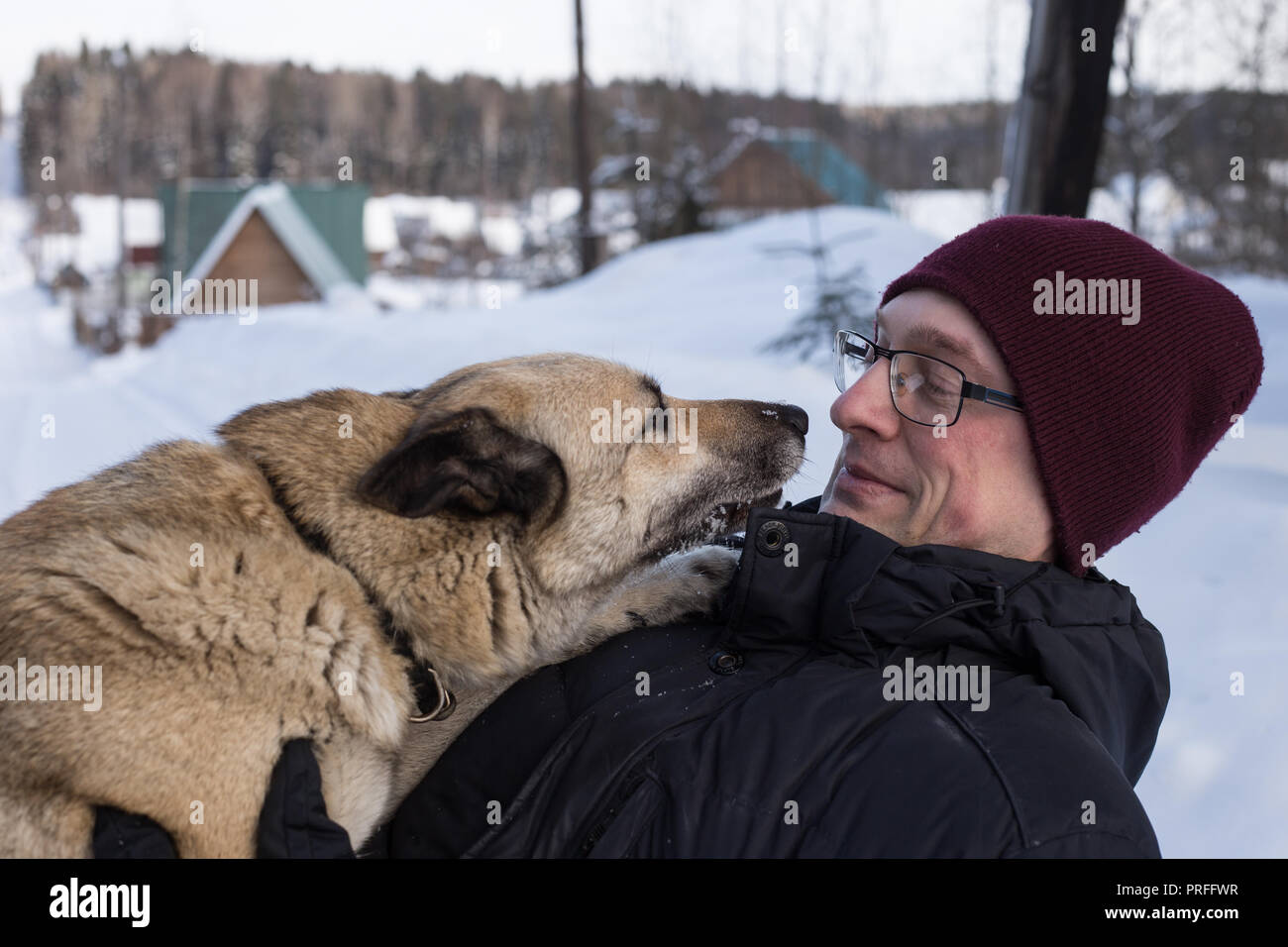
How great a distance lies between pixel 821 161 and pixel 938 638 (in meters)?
16.7

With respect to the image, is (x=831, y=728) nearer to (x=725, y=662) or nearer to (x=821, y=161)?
(x=725, y=662)

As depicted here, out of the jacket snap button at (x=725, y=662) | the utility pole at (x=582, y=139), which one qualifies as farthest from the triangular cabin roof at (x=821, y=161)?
the jacket snap button at (x=725, y=662)

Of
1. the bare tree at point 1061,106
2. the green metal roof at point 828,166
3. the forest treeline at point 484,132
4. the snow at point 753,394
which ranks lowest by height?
the snow at point 753,394

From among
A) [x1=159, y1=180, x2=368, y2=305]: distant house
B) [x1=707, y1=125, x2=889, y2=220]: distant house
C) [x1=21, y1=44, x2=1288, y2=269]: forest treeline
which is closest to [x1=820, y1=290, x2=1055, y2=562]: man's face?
[x1=707, y1=125, x2=889, y2=220]: distant house

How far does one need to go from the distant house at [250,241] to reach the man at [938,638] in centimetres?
2366

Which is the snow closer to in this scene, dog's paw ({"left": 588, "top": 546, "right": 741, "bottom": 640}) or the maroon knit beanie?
dog's paw ({"left": 588, "top": 546, "right": 741, "bottom": 640})

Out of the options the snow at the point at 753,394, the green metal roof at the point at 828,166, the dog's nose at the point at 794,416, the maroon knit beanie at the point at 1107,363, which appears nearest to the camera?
the maroon knit beanie at the point at 1107,363

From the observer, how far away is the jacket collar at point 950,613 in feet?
6.07

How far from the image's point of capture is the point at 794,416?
2725 millimetres

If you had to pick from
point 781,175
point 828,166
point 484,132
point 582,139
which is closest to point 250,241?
point 582,139

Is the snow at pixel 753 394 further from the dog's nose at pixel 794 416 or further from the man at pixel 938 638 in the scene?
the man at pixel 938 638
